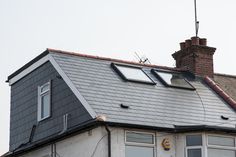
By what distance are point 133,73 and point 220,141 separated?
472 cm

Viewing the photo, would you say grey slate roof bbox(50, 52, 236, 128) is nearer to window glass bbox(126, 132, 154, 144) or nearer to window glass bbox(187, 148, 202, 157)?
window glass bbox(126, 132, 154, 144)

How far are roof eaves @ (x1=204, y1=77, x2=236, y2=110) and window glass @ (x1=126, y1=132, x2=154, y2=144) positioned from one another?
15.4ft

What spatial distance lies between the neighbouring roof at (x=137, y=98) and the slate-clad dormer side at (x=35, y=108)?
0.49m

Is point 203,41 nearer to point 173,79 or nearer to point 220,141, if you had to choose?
point 173,79

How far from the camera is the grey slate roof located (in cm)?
2341

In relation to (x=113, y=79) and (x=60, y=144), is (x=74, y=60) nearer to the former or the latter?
(x=113, y=79)

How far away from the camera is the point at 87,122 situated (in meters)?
22.7

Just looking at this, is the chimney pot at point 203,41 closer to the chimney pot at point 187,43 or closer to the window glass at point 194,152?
the chimney pot at point 187,43

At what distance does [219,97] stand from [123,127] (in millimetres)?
5997

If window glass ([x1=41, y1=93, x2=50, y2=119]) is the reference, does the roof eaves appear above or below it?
above

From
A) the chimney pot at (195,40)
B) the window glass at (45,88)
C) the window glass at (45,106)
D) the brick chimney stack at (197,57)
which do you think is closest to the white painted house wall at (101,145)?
the window glass at (45,106)

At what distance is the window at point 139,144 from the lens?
2283cm

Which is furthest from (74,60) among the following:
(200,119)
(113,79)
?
(200,119)

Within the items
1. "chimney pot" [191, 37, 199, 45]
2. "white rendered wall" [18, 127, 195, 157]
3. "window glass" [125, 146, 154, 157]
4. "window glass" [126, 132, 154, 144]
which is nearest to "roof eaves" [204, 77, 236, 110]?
"chimney pot" [191, 37, 199, 45]
